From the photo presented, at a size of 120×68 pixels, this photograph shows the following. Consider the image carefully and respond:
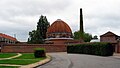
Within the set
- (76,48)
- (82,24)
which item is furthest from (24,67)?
(82,24)

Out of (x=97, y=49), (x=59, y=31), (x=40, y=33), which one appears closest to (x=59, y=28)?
(x=59, y=31)

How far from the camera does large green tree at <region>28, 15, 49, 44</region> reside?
8955cm

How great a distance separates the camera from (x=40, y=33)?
97688mm

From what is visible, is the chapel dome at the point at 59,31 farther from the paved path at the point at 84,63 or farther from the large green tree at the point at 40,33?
the paved path at the point at 84,63

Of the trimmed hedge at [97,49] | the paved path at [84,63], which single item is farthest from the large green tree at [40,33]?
the paved path at [84,63]

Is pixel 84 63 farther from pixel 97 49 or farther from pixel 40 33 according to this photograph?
pixel 40 33

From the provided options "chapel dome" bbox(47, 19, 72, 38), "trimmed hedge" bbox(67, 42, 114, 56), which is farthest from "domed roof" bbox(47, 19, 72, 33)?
"trimmed hedge" bbox(67, 42, 114, 56)

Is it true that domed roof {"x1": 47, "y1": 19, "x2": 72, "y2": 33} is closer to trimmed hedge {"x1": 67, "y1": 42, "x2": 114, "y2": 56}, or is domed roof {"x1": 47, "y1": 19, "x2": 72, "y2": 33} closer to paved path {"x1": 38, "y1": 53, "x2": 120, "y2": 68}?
trimmed hedge {"x1": 67, "y1": 42, "x2": 114, "y2": 56}

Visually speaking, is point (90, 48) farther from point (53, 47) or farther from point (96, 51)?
point (53, 47)

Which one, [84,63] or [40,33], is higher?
[40,33]

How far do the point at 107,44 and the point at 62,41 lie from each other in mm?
45284

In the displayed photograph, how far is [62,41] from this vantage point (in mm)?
84250

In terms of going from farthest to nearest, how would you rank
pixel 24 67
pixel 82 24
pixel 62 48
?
pixel 82 24 → pixel 62 48 → pixel 24 67

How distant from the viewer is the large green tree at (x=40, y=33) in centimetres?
8955
